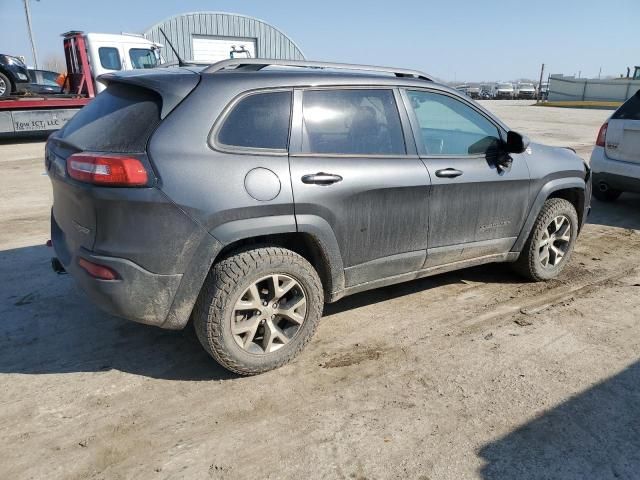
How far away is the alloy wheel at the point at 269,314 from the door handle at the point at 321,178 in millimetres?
581

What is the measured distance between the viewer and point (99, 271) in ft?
8.81

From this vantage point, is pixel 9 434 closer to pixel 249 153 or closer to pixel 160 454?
pixel 160 454

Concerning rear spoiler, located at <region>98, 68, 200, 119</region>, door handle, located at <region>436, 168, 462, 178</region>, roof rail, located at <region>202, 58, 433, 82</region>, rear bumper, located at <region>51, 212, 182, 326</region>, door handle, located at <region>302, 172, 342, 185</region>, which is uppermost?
roof rail, located at <region>202, 58, 433, 82</region>

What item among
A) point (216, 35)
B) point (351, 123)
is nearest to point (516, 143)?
point (351, 123)

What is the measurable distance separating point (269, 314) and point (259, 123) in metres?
1.12

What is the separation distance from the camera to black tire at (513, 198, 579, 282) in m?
4.33

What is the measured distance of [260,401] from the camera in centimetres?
Answer: 285

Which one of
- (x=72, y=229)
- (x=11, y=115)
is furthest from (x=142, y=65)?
(x=72, y=229)

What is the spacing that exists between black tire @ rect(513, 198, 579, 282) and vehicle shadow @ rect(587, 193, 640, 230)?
7.88 feet

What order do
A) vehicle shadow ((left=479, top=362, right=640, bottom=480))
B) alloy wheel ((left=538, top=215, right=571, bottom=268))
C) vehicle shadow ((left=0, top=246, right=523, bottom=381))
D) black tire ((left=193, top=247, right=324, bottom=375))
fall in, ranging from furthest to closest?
alloy wheel ((left=538, top=215, right=571, bottom=268)) < vehicle shadow ((left=0, top=246, right=523, bottom=381)) < black tire ((left=193, top=247, right=324, bottom=375)) < vehicle shadow ((left=479, top=362, right=640, bottom=480))

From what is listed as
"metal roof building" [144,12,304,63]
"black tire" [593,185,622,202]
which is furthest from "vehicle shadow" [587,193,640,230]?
"metal roof building" [144,12,304,63]

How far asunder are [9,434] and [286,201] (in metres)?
1.85

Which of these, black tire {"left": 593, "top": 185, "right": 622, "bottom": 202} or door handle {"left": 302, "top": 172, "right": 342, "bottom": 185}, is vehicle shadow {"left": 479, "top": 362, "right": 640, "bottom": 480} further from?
black tire {"left": 593, "top": 185, "right": 622, "bottom": 202}

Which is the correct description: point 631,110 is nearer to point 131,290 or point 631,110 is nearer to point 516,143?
point 516,143
